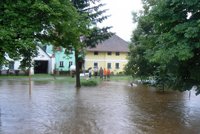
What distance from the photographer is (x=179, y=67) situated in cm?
1505

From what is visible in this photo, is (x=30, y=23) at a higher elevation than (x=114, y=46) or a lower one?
lower

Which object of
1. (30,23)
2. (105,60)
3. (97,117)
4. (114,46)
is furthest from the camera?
(114,46)

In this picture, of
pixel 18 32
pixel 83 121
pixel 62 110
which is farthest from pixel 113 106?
pixel 18 32

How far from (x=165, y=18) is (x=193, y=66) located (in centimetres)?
201

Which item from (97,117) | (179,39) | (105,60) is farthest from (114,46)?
(179,39)

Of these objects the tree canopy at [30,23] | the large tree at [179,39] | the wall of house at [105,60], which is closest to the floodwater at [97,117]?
the large tree at [179,39]

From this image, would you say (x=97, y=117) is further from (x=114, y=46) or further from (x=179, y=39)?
(x=114, y=46)

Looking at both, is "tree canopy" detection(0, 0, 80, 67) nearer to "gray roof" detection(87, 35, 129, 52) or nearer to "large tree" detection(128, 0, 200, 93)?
"large tree" detection(128, 0, 200, 93)

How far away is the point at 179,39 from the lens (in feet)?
43.8

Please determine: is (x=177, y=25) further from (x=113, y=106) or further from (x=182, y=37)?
(x=113, y=106)

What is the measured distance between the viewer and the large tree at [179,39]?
12.8 metres

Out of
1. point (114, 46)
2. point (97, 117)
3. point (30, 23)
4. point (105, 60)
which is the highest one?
point (114, 46)

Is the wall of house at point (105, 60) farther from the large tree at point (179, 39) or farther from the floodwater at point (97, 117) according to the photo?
the large tree at point (179, 39)

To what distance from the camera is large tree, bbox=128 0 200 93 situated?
12820 millimetres
